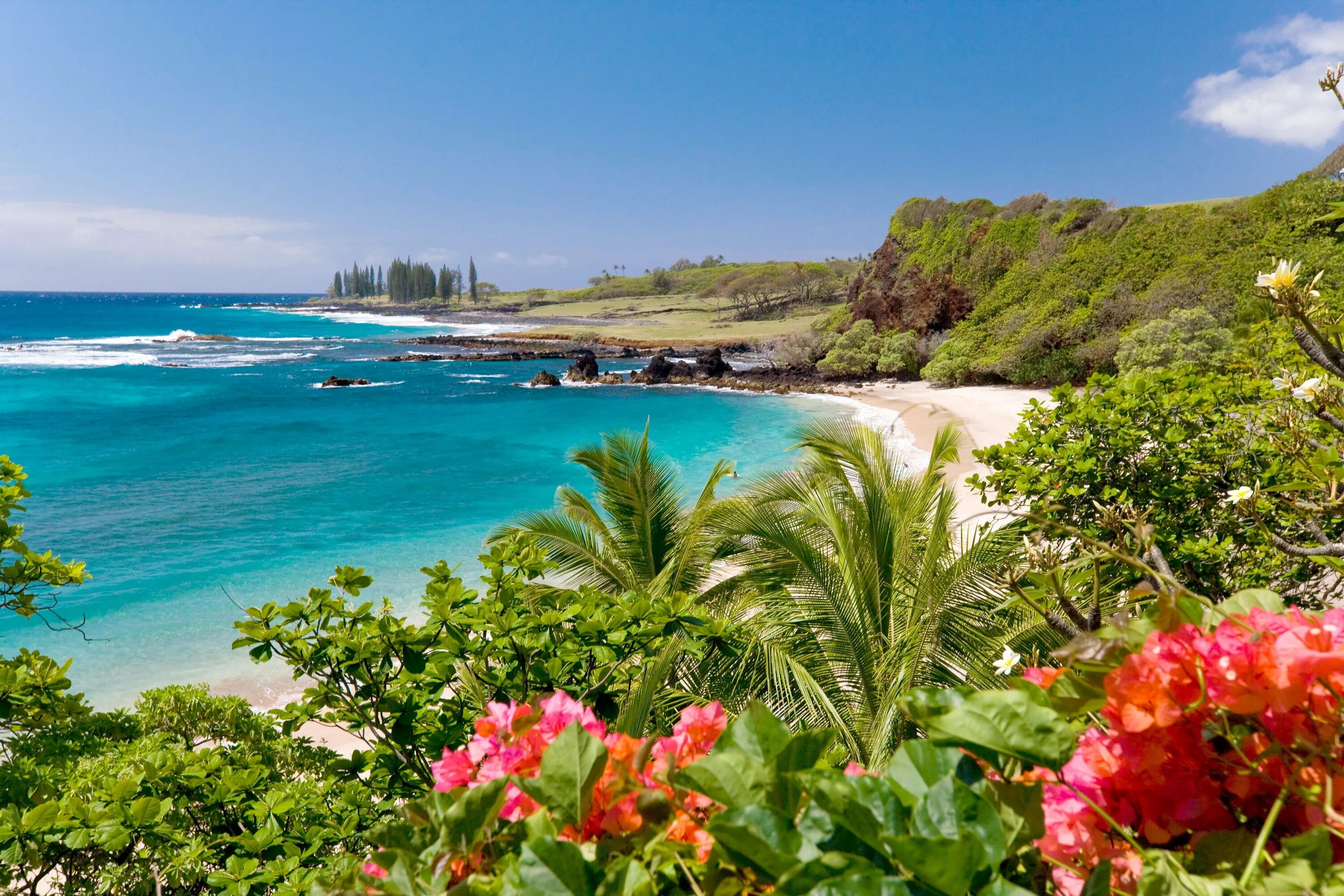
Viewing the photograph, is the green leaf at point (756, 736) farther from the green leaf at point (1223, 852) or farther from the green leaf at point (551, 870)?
the green leaf at point (1223, 852)

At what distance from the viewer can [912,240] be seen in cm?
Result: 4703

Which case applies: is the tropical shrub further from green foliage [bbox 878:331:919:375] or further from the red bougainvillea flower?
green foliage [bbox 878:331:919:375]

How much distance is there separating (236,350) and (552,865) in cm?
7052

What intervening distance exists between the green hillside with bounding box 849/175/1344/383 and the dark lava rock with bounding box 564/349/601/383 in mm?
16296

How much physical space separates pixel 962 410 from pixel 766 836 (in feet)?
87.3

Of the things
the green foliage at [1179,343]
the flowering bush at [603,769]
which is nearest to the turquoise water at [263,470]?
the flowering bush at [603,769]

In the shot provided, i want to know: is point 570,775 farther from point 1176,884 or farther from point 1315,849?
point 1315,849

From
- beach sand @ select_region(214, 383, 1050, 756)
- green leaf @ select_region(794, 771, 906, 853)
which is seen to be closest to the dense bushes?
beach sand @ select_region(214, 383, 1050, 756)

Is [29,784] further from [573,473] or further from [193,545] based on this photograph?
[573,473]

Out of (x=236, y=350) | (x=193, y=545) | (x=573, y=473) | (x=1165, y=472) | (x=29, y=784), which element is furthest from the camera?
(x=236, y=350)

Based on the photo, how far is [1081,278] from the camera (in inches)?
1227

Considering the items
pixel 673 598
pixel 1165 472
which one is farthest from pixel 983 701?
pixel 1165 472

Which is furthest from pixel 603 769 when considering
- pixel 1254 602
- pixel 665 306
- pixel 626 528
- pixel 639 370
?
pixel 665 306

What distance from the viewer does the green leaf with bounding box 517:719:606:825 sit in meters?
0.89
